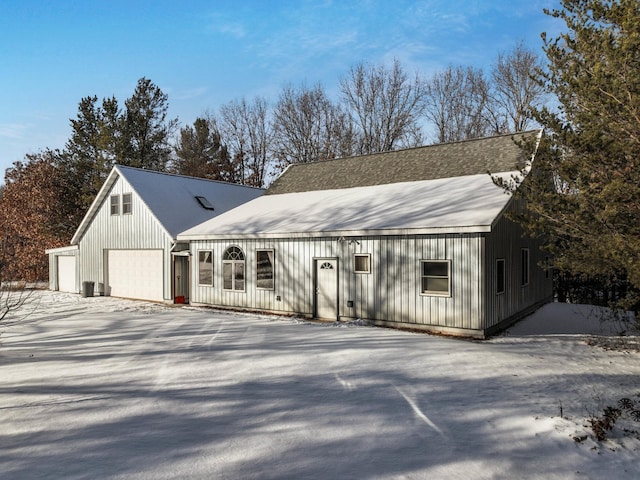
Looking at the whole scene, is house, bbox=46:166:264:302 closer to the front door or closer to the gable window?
the front door

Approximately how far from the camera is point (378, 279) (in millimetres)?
12266

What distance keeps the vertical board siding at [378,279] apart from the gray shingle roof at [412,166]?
15.9ft

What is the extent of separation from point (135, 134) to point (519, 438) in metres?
37.4

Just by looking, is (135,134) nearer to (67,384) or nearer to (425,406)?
(67,384)

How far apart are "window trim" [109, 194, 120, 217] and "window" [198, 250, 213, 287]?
21.8ft

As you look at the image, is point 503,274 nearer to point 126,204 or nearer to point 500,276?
point 500,276

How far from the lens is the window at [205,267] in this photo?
53.6 ft

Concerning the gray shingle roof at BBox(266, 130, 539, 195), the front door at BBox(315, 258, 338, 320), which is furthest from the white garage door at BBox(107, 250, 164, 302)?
the front door at BBox(315, 258, 338, 320)

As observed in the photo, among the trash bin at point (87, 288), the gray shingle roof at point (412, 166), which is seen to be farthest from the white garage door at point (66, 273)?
the gray shingle roof at point (412, 166)

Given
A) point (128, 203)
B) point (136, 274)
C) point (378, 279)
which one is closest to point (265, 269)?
point (378, 279)

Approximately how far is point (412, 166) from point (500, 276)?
23.2 ft

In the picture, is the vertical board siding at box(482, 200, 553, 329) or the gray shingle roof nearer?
the vertical board siding at box(482, 200, 553, 329)

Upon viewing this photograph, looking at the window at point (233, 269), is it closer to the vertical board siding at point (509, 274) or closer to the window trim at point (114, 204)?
the window trim at point (114, 204)

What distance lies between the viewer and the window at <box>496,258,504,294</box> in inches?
455
